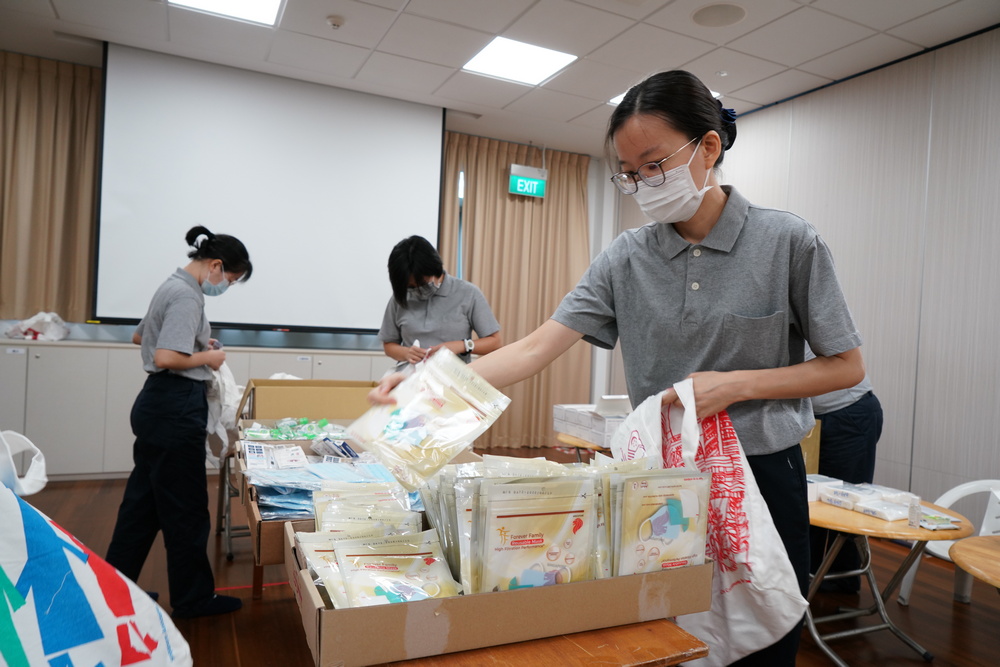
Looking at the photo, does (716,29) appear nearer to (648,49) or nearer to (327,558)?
(648,49)

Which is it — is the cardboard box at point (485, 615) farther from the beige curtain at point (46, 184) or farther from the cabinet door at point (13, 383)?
the beige curtain at point (46, 184)

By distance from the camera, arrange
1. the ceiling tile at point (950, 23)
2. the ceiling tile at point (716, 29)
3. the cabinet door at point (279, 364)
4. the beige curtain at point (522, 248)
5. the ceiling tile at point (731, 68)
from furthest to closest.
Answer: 1. the beige curtain at point (522, 248)
2. the cabinet door at point (279, 364)
3. the ceiling tile at point (731, 68)
4. the ceiling tile at point (716, 29)
5. the ceiling tile at point (950, 23)

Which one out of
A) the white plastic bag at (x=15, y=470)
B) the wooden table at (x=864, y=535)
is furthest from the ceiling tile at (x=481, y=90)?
the white plastic bag at (x=15, y=470)

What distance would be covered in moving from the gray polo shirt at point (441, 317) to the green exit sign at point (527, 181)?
3.06 metres

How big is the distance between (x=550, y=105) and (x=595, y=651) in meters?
4.86

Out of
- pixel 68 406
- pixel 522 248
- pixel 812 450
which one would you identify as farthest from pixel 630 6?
pixel 68 406

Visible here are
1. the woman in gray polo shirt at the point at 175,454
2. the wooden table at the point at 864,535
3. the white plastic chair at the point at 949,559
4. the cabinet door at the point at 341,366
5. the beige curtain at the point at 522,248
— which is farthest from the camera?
the beige curtain at the point at 522,248

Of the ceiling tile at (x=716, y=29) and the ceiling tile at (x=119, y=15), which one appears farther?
the ceiling tile at (x=119, y=15)

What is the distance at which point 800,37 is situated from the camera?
12.4ft

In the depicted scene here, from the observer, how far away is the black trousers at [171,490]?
7.70 feet

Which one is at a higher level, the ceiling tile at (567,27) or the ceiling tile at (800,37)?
the ceiling tile at (567,27)

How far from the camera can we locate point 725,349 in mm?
1085

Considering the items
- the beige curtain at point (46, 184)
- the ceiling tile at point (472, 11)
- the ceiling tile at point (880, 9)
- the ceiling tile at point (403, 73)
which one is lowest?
the beige curtain at point (46, 184)

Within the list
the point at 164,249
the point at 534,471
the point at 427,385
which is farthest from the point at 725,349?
the point at 164,249
